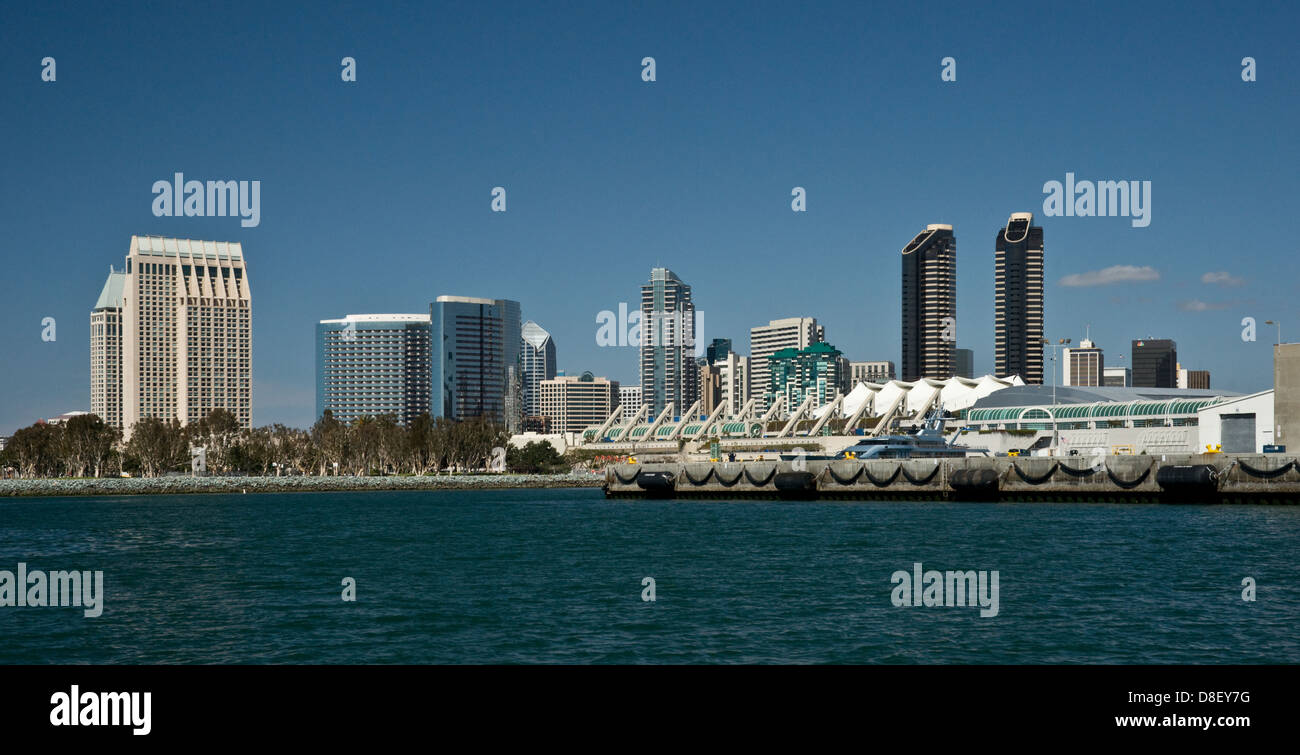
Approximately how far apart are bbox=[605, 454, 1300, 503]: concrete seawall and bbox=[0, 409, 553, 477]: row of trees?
82810 millimetres

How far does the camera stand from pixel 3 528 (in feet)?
249

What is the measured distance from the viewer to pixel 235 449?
194 meters

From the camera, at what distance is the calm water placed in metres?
25.5

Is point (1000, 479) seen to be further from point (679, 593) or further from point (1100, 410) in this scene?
point (1100, 410)

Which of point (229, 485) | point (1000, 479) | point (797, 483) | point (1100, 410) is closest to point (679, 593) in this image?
point (1000, 479)

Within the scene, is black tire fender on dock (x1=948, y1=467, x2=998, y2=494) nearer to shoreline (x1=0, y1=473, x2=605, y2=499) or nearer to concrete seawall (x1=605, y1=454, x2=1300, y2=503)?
concrete seawall (x1=605, y1=454, x2=1300, y2=503)

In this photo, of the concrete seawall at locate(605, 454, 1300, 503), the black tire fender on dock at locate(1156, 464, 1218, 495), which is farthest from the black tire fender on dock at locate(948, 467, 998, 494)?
the black tire fender on dock at locate(1156, 464, 1218, 495)

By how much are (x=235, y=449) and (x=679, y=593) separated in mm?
174655

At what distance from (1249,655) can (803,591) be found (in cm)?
1336

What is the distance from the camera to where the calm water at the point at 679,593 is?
25.5 meters

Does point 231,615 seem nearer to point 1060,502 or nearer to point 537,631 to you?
point 537,631
